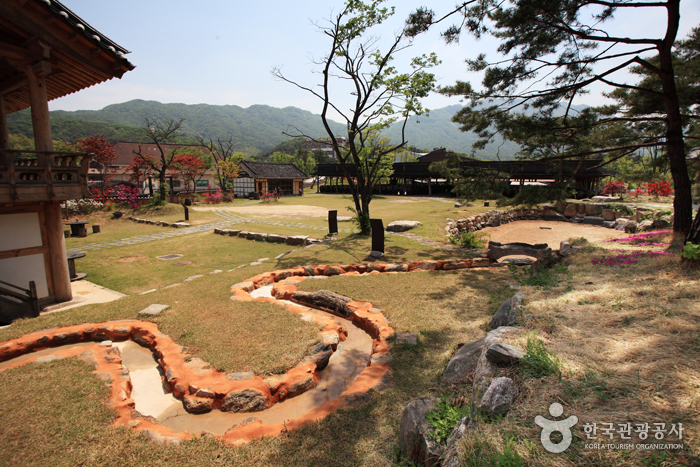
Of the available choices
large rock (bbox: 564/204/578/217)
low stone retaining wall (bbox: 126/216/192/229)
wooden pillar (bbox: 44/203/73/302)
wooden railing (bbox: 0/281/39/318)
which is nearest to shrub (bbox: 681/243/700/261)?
wooden railing (bbox: 0/281/39/318)

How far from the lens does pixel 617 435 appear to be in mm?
1998

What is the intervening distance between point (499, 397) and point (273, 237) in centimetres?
1286

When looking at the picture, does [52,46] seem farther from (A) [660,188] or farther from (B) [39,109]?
(A) [660,188]

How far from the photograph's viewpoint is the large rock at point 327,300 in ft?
22.0

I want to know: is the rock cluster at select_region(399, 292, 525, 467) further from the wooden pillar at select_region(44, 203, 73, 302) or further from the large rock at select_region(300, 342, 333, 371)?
the wooden pillar at select_region(44, 203, 73, 302)

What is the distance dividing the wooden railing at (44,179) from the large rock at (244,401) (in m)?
5.77

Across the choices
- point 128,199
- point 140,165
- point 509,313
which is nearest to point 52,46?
point 509,313

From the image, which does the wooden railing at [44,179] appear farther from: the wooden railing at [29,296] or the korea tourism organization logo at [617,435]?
the korea tourism organization logo at [617,435]

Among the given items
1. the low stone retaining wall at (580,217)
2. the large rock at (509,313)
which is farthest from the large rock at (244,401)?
the low stone retaining wall at (580,217)

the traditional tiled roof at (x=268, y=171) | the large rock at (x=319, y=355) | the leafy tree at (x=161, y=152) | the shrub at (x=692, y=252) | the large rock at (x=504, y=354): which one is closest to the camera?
the large rock at (x=504, y=354)

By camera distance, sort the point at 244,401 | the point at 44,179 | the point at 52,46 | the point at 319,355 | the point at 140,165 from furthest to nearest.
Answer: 1. the point at 140,165
2. the point at 44,179
3. the point at 52,46
4. the point at 319,355
5. the point at 244,401

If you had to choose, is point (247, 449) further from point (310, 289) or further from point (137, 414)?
point (310, 289)

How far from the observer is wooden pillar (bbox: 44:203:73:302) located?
7.10 m

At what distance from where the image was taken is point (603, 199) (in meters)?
23.8
